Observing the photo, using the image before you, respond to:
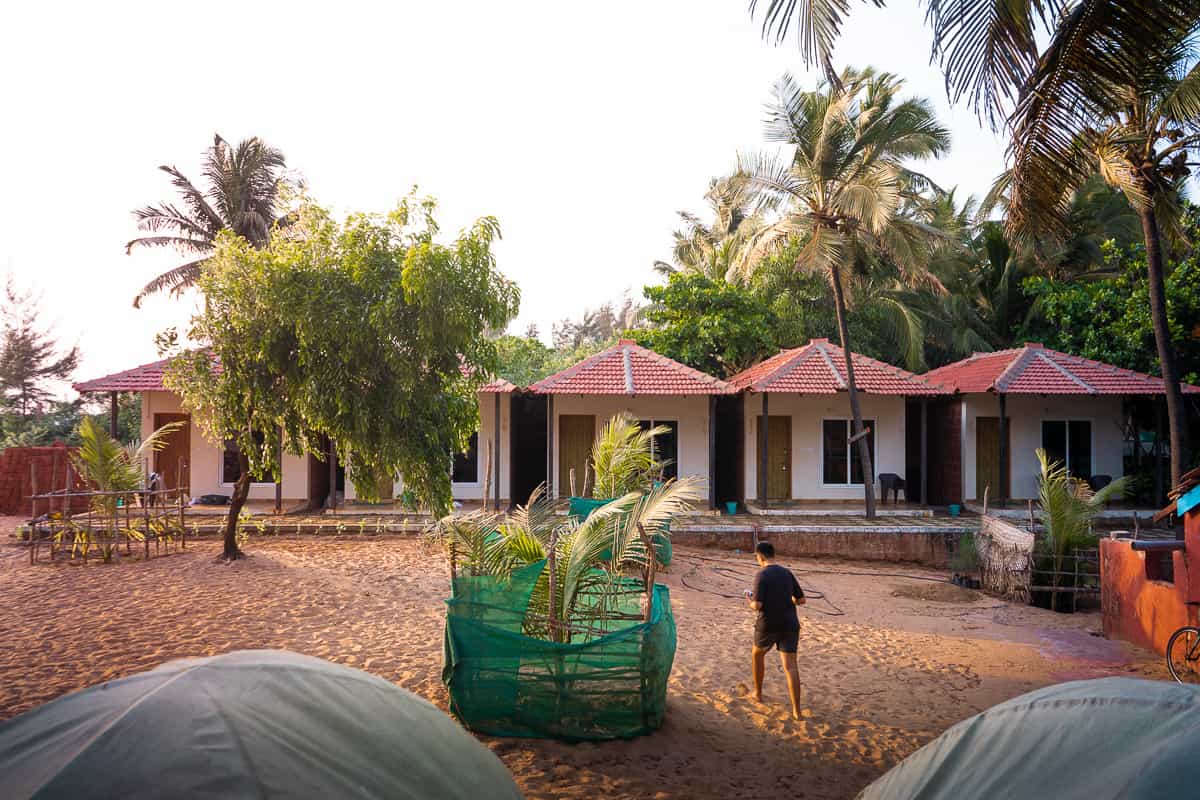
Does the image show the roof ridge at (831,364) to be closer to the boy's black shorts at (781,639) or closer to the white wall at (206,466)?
the boy's black shorts at (781,639)

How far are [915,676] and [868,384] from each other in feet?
33.3

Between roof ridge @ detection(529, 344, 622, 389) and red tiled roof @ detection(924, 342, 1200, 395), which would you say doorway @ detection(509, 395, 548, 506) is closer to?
roof ridge @ detection(529, 344, 622, 389)

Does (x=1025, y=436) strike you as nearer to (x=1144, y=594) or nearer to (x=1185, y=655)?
(x=1144, y=594)

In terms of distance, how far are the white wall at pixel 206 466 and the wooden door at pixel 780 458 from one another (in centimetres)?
1086

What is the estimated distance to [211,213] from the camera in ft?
75.5

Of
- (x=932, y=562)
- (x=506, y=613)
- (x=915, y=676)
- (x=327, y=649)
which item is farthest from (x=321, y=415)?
(x=932, y=562)

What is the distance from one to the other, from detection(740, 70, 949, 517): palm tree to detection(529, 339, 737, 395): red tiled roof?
9.44 ft

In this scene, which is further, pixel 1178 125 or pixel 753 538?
pixel 753 538

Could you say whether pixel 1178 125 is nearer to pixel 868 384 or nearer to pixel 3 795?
pixel 868 384

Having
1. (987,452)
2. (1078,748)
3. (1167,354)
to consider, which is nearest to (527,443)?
(987,452)

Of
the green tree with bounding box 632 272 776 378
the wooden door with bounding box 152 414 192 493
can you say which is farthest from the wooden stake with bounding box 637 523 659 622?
the green tree with bounding box 632 272 776 378

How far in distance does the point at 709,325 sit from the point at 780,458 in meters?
5.25

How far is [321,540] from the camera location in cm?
1443

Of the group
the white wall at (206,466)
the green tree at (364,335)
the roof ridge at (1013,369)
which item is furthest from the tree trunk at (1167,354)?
the white wall at (206,466)
